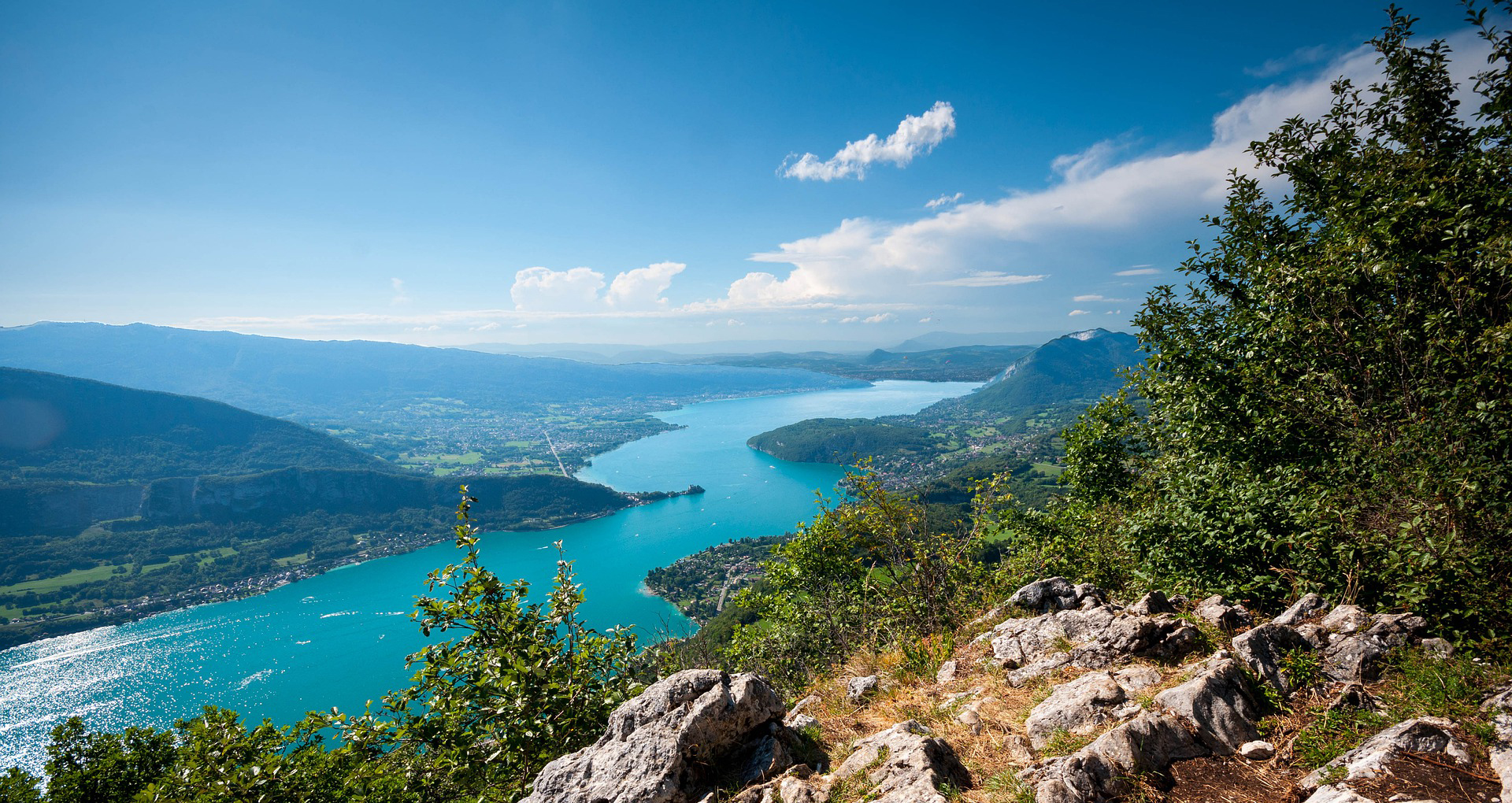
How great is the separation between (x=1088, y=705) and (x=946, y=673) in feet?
6.61

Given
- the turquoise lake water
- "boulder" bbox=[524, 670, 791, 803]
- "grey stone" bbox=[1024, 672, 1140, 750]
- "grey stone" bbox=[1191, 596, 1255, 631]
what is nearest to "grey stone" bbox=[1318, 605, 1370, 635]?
"grey stone" bbox=[1191, 596, 1255, 631]

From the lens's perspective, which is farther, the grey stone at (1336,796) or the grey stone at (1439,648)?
the grey stone at (1439,648)

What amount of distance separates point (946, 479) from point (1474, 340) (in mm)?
74390

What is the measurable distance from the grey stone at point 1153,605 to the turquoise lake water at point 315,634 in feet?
53.4

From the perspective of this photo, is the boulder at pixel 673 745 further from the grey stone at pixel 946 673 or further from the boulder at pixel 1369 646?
the boulder at pixel 1369 646

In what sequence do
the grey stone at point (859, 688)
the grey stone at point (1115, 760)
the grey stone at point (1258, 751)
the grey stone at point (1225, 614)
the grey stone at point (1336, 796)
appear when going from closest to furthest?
the grey stone at point (1336, 796) → the grey stone at point (1115, 760) → the grey stone at point (1258, 751) → the grey stone at point (1225, 614) → the grey stone at point (859, 688)

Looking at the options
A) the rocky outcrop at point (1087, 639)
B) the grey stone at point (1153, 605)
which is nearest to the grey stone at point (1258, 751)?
the rocky outcrop at point (1087, 639)

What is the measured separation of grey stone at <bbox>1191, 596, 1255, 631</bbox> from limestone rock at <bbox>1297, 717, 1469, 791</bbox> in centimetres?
193

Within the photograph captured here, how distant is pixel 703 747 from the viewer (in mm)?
4410

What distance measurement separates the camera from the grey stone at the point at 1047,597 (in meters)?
6.61

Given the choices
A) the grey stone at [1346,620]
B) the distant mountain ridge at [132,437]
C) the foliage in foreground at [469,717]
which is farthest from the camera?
the distant mountain ridge at [132,437]

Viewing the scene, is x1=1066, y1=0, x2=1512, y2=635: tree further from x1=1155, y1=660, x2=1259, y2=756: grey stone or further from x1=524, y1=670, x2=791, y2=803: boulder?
x1=524, y1=670, x2=791, y2=803: boulder

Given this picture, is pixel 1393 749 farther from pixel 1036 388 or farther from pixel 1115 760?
pixel 1036 388

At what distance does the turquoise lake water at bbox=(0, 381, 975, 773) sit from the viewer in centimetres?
4047
